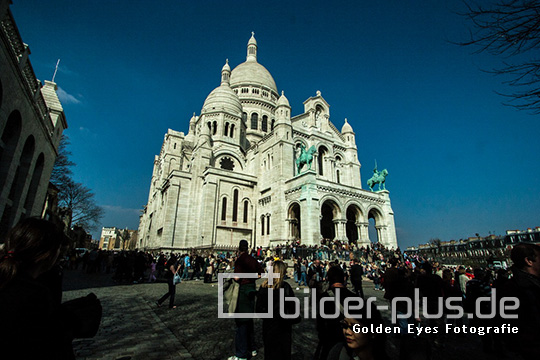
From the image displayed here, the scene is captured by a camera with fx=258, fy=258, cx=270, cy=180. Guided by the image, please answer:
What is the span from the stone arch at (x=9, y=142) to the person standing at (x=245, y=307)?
1125cm

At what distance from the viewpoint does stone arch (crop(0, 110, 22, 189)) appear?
1005 cm

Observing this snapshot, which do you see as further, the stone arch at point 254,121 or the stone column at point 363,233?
the stone arch at point 254,121

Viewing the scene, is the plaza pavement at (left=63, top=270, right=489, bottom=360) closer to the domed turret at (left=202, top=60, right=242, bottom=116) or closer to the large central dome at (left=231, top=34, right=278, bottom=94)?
the domed turret at (left=202, top=60, right=242, bottom=116)

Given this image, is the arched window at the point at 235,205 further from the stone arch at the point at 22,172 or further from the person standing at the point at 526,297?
the person standing at the point at 526,297

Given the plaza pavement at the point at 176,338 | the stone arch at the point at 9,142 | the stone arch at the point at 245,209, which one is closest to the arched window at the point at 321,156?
the stone arch at the point at 245,209

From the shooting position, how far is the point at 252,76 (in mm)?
45781

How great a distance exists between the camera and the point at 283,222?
24.0 meters

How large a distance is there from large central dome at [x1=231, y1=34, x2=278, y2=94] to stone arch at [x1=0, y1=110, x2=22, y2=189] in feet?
123

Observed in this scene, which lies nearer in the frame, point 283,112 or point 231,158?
point 283,112

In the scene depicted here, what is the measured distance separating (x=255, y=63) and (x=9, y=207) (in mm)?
45800

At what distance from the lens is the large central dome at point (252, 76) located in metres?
45.2

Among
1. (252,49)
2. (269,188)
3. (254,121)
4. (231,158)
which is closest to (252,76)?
(254,121)

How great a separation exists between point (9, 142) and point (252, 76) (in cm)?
3992

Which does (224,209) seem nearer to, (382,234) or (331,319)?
Result: (382,234)
